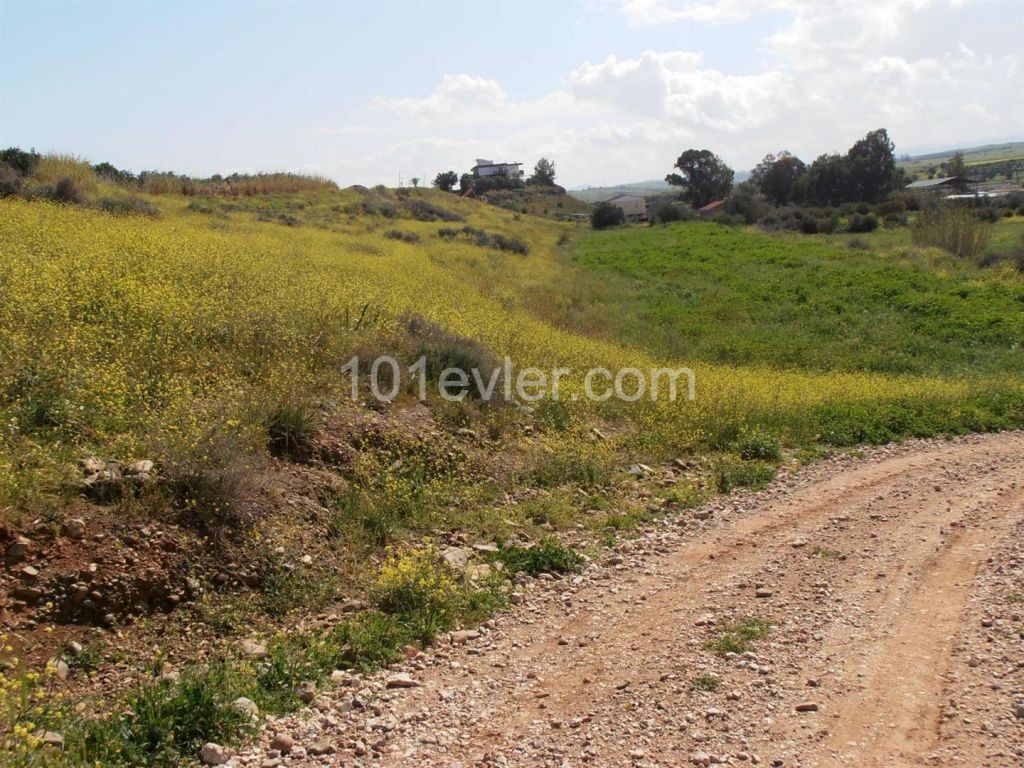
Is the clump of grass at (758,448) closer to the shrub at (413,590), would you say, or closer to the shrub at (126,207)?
the shrub at (413,590)

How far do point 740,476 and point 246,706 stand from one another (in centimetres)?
638

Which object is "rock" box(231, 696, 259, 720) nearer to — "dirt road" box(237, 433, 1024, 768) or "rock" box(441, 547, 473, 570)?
"dirt road" box(237, 433, 1024, 768)

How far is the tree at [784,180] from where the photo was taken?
221 ft

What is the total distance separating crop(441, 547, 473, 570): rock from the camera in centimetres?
604

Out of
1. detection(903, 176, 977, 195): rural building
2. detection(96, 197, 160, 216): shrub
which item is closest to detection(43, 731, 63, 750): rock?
detection(96, 197, 160, 216): shrub

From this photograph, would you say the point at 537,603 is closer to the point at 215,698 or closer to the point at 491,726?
the point at 491,726

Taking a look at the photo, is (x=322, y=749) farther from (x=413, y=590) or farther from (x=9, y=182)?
(x=9, y=182)

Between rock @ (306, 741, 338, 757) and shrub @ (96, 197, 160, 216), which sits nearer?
rock @ (306, 741, 338, 757)

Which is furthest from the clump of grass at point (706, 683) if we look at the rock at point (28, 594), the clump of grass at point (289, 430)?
the clump of grass at point (289, 430)

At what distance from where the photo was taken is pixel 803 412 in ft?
37.1

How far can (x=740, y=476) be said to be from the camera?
8.70 metres

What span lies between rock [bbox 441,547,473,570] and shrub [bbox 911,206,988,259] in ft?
92.0

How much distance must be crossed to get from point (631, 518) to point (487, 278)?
14.8m

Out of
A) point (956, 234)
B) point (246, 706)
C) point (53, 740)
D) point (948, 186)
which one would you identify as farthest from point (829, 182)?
point (53, 740)
